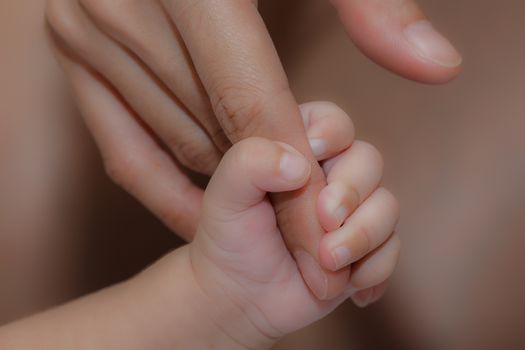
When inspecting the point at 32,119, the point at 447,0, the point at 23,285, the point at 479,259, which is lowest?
the point at 23,285

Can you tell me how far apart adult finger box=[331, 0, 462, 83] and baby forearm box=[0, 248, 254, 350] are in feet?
0.82

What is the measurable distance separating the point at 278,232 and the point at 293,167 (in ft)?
0.28

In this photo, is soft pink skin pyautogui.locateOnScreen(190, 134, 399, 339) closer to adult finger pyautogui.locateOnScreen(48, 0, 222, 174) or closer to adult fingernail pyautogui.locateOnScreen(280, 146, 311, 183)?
adult fingernail pyautogui.locateOnScreen(280, 146, 311, 183)

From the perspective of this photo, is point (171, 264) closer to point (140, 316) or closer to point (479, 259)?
point (140, 316)

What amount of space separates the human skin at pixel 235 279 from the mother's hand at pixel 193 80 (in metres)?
0.02

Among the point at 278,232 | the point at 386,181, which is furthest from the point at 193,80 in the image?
the point at 386,181

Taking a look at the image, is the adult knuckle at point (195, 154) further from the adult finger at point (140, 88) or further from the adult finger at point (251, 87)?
the adult finger at point (251, 87)

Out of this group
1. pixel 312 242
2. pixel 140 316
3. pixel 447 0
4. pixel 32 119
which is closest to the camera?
pixel 312 242

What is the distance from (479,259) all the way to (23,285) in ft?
1.82

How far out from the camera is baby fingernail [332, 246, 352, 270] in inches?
19.3

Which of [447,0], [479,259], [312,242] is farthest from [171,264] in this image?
[447,0]

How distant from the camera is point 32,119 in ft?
2.86

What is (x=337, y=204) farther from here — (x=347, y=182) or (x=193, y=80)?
(x=193, y=80)

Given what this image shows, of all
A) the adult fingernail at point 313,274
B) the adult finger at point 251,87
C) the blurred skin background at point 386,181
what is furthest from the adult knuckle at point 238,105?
the blurred skin background at point 386,181
